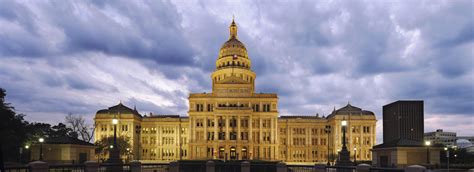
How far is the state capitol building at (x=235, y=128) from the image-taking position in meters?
113

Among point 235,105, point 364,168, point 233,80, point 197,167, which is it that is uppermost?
point 233,80

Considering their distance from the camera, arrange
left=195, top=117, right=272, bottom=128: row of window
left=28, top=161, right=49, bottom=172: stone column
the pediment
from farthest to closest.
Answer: the pediment
left=195, top=117, right=272, bottom=128: row of window
left=28, top=161, right=49, bottom=172: stone column

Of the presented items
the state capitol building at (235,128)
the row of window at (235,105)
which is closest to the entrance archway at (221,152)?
the state capitol building at (235,128)

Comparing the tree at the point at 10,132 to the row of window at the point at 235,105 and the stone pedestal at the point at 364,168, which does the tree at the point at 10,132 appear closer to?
the stone pedestal at the point at 364,168

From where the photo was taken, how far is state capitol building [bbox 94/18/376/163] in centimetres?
11306

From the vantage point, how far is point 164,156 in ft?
416

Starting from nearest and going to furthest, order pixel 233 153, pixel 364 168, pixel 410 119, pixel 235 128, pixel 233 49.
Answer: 1. pixel 364 168
2. pixel 410 119
3. pixel 233 153
4. pixel 235 128
5. pixel 233 49

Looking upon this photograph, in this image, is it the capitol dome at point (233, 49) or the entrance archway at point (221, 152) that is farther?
the capitol dome at point (233, 49)

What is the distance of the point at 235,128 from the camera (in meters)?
113

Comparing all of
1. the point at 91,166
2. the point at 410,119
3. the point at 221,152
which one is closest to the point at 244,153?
the point at 221,152

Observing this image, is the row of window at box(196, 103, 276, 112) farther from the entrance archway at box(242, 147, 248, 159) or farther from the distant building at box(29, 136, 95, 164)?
the distant building at box(29, 136, 95, 164)

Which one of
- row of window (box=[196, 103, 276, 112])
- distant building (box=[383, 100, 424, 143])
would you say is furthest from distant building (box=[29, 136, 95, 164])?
distant building (box=[383, 100, 424, 143])

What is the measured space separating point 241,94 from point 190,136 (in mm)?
17199

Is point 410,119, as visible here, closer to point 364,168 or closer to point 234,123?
point 234,123
